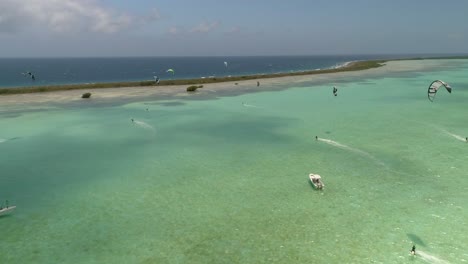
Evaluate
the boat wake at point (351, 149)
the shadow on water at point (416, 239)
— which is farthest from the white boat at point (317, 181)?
the boat wake at point (351, 149)

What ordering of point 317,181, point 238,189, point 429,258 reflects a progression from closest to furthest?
point 429,258, point 317,181, point 238,189

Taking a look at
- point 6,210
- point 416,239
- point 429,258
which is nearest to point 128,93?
point 6,210

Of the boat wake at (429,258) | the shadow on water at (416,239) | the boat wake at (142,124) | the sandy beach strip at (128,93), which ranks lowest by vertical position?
the boat wake at (429,258)

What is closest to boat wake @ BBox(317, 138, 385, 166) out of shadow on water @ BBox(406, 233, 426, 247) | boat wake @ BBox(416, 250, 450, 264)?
shadow on water @ BBox(406, 233, 426, 247)

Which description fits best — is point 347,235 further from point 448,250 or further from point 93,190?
point 93,190

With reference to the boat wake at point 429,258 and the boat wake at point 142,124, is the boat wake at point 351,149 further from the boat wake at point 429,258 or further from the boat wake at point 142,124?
the boat wake at point 142,124

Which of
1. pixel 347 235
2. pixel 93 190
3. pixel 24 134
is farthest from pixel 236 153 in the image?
pixel 24 134

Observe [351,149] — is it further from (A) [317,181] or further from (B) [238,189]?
(B) [238,189]

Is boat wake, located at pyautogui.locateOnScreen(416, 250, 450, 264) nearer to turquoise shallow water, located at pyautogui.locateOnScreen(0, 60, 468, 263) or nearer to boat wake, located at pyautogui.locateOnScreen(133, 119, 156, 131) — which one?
turquoise shallow water, located at pyautogui.locateOnScreen(0, 60, 468, 263)
